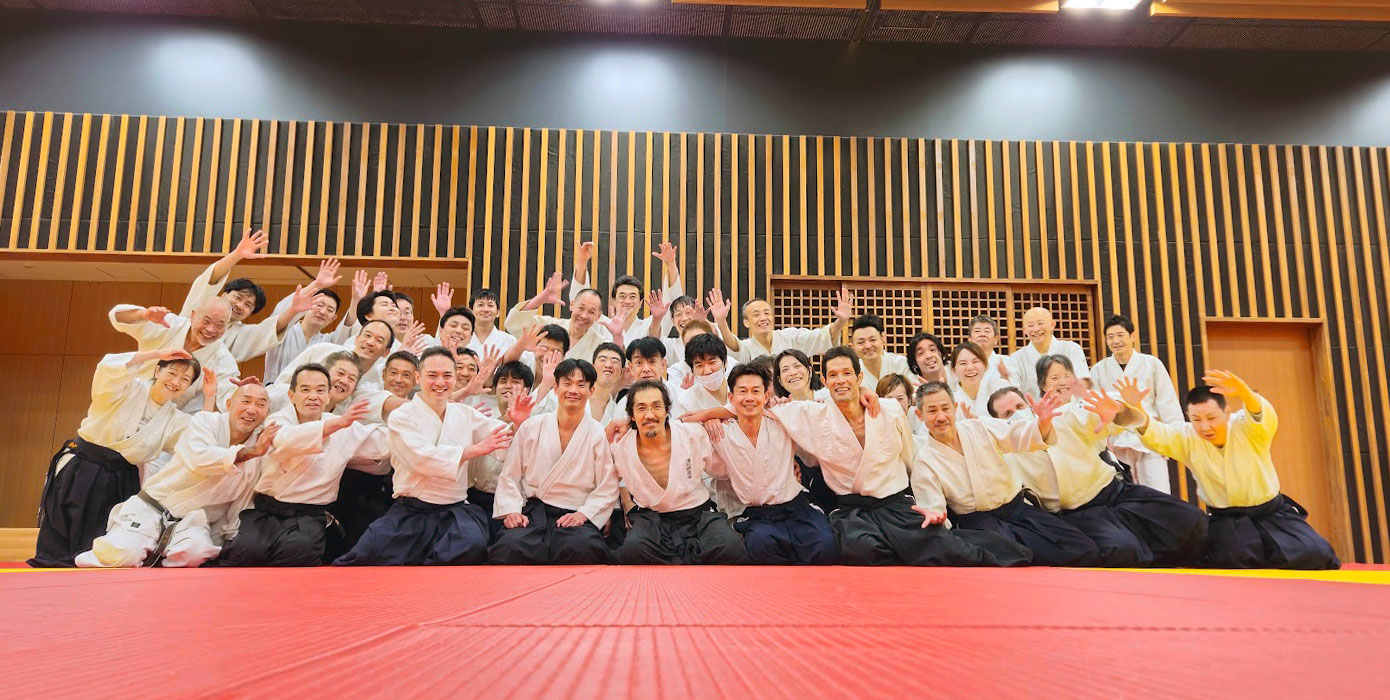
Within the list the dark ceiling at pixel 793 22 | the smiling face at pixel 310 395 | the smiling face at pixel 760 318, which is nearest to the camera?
the smiling face at pixel 310 395

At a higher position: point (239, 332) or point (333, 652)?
point (239, 332)

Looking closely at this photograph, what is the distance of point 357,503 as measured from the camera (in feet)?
12.7

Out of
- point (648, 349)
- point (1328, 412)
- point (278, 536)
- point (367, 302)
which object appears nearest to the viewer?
point (278, 536)

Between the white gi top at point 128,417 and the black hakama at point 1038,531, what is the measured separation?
3622 mm

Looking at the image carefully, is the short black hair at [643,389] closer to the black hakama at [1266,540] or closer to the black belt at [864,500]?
the black belt at [864,500]

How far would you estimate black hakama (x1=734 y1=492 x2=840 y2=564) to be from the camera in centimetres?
349

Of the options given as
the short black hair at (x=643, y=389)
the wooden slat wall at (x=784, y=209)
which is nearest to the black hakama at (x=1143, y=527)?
the short black hair at (x=643, y=389)

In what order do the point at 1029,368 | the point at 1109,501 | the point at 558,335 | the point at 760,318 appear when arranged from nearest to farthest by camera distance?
the point at 1109,501
the point at 558,335
the point at 760,318
the point at 1029,368

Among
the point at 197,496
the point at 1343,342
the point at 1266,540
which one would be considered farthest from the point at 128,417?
the point at 1343,342

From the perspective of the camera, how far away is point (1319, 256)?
6828mm

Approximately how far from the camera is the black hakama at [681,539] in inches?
132

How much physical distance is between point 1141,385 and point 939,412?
9.13ft

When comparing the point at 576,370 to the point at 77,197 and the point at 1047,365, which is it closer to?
the point at 1047,365

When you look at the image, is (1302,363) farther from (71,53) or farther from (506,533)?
(71,53)
